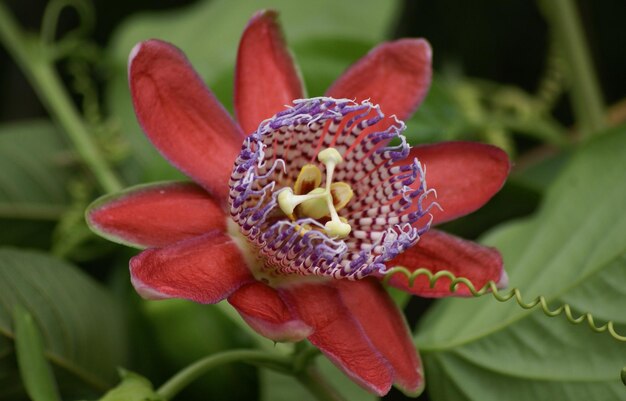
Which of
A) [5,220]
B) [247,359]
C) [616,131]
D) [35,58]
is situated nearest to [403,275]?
[247,359]

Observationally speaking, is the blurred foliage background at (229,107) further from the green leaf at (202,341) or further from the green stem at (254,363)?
the green stem at (254,363)

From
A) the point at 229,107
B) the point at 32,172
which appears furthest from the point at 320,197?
the point at 32,172

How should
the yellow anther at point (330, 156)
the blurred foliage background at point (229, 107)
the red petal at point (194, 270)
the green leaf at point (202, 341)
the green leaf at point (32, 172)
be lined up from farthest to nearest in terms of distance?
the green leaf at point (32, 172) → the green leaf at point (202, 341) → the blurred foliage background at point (229, 107) → the yellow anther at point (330, 156) → the red petal at point (194, 270)

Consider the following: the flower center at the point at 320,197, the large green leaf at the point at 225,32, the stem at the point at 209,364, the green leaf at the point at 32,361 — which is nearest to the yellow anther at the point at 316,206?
the flower center at the point at 320,197

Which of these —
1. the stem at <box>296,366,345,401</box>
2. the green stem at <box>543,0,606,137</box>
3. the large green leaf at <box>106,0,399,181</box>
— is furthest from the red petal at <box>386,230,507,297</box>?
the green stem at <box>543,0,606,137</box>

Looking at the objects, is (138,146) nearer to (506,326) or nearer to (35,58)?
(35,58)

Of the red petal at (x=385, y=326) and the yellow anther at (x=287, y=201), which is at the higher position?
the yellow anther at (x=287, y=201)

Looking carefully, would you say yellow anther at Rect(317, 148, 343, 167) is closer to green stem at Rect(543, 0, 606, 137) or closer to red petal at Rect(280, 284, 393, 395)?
red petal at Rect(280, 284, 393, 395)

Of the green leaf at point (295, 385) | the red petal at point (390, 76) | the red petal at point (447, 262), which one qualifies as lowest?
the green leaf at point (295, 385)
